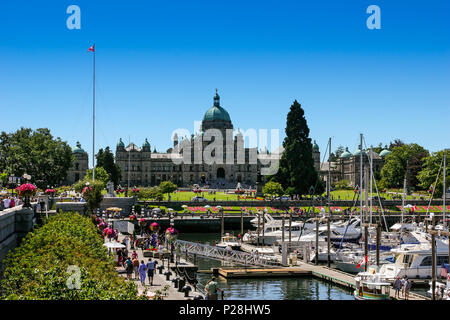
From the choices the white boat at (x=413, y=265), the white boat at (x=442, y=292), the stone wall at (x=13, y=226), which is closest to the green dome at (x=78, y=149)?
the stone wall at (x=13, y=226)

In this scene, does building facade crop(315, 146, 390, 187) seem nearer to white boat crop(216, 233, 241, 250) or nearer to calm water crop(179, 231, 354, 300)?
white boat crop(216, 233, 241, 250)

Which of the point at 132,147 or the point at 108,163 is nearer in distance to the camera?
the point at 108,163

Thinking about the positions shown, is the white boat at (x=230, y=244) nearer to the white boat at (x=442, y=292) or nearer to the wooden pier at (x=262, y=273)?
the wooden pier at (x=262, y=273)

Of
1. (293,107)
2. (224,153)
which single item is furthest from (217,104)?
(293,107)

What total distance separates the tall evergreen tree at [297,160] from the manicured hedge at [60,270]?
70436 millimetres

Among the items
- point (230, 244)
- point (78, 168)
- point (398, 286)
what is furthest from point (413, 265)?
point (78, 168)

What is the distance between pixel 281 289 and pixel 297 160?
62.5 meters

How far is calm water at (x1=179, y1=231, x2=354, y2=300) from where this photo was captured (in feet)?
117

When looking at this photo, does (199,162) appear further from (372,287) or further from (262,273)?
(372,287)

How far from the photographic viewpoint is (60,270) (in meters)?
17.1
